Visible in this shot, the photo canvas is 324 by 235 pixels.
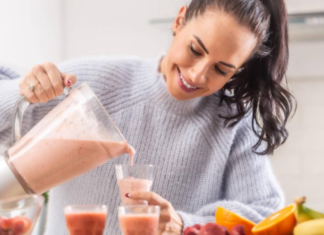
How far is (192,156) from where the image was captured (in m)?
1.61

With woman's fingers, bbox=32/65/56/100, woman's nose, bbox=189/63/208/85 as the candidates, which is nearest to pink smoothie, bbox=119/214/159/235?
woman's fingers, bbox=32/65/56/100

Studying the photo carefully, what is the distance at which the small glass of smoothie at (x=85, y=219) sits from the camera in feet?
3.15

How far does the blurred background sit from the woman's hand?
162 cm

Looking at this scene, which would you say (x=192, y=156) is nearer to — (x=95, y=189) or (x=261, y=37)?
(x=95, y=189)

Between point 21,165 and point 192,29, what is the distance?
2.09 ft

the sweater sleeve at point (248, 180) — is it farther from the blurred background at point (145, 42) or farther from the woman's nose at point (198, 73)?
the blurred background at point (145, 42)

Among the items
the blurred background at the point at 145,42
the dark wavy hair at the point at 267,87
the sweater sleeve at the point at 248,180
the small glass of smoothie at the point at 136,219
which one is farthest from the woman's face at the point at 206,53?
the blurred background at the point at 145,42

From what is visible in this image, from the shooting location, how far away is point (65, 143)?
1028mm

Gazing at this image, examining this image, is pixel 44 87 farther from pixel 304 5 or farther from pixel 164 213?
pixel 304 5

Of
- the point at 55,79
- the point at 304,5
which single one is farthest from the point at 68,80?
the point at 304,5

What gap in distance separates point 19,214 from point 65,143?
21 centimetres

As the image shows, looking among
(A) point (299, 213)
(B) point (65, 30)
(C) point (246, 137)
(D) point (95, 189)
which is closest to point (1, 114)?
(D) point (95, 189)

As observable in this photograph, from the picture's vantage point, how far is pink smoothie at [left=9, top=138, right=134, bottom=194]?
1.02m

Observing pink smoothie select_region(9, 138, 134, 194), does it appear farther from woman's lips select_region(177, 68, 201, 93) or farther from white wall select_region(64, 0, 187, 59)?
white wall select_region(64, 0, 187, 59)
